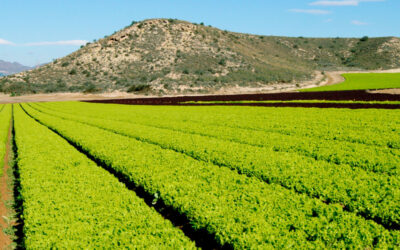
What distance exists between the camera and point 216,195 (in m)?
9.26

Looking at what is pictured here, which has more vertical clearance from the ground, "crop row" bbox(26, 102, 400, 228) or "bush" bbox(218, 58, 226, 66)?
"bush" bbox(218, 58, 226, 66)

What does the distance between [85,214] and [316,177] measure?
24.1ft

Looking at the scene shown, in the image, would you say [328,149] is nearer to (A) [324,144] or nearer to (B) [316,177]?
(A) [324,144]

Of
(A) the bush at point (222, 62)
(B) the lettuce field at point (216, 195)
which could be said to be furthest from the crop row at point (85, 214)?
(A) the bush at point (222, 62)

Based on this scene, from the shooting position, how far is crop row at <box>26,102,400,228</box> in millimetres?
8289

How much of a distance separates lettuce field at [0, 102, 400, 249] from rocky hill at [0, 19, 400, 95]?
7209 centimetres

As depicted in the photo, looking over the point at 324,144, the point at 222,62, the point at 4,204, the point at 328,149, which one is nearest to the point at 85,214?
the point at 4,204

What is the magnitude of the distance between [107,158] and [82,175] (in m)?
2.62

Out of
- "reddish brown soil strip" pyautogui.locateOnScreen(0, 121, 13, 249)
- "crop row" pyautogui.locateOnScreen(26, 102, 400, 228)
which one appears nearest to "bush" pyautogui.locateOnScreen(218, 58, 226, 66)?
"crop row" pyautogui.locateOnScreen(26, 102, 400, 228)

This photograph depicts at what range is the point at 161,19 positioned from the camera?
12725 cm

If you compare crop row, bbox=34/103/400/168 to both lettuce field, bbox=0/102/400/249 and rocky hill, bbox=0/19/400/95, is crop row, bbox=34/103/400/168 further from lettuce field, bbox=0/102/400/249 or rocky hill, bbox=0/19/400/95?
rocky hill, bbox=0/19/400/95

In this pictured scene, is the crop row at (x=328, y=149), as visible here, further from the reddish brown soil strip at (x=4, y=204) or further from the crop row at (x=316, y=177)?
the reddish brown soil strip at (x=4, y=204)

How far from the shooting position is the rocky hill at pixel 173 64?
94.2 meters

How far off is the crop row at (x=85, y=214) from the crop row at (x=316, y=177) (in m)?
4.53
